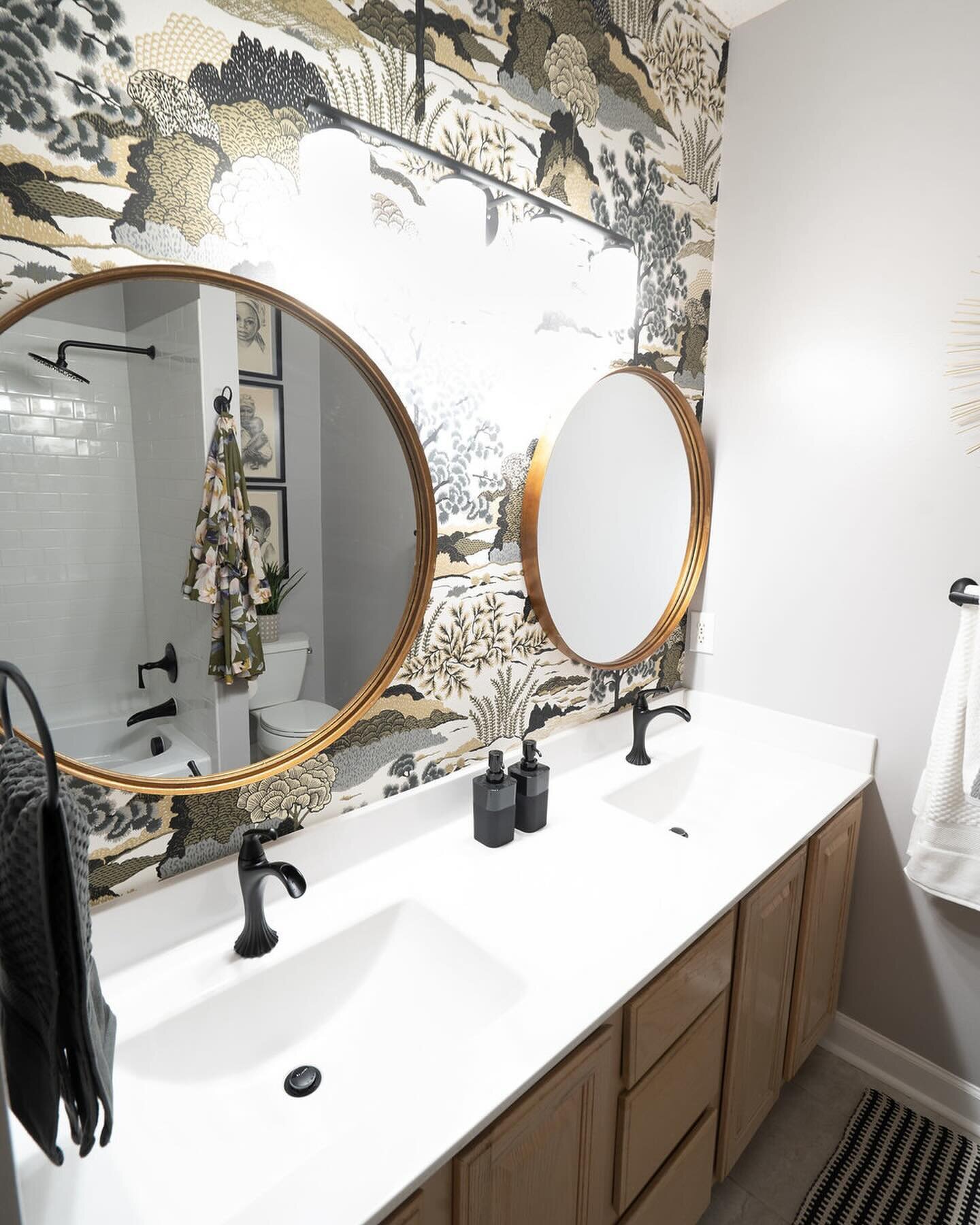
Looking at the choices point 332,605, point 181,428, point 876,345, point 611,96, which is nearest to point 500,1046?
point 332,605

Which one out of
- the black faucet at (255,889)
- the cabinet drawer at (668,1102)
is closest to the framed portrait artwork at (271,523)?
the black faucet at (255,889)

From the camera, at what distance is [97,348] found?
869 mm

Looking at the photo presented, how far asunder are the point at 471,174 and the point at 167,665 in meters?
1.02

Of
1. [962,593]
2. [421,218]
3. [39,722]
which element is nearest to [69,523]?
[39,722]

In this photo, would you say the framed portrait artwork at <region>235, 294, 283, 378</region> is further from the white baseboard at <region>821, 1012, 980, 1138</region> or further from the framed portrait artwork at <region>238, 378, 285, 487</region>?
the white baseboard at <region>821, 1012, 980, 1138</region>

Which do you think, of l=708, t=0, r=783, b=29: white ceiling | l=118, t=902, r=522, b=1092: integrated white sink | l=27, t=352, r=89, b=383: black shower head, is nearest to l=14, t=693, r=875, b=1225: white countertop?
l=118, t=902, r=522, b=1092: integrated white sink

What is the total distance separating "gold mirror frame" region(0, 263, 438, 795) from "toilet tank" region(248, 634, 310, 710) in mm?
92

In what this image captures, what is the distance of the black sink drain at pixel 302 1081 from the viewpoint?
917 mm

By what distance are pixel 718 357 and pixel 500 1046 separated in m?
1.72

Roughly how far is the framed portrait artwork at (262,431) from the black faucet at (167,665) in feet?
0.89

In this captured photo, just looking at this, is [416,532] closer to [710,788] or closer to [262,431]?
[262,431]

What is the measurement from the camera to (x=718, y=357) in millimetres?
1887

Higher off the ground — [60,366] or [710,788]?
[60,366]

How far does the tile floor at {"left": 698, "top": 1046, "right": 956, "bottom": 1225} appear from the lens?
1.49 metres
